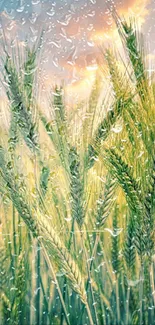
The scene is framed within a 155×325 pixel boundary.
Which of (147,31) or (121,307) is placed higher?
(147,31)

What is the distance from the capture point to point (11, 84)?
75cm

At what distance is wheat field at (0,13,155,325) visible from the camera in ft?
2.43

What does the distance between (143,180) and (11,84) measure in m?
0.24

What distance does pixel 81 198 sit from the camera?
753mm

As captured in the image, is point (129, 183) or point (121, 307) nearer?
point (129, 183)

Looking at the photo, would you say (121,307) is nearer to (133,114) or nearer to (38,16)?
(133,114)

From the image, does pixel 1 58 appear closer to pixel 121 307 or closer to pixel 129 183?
pixel 129 183

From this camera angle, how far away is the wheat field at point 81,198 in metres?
0.74

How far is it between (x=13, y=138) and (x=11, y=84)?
0.29 ft

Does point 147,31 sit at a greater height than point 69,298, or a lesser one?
greater

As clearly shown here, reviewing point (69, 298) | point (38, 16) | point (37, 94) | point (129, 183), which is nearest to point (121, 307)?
point (69, 298)

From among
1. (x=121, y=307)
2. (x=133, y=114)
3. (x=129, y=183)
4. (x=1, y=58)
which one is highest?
(x=1, y=58)

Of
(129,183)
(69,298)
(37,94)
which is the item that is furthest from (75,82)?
(69,298)

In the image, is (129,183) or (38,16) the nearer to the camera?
(129,183)
